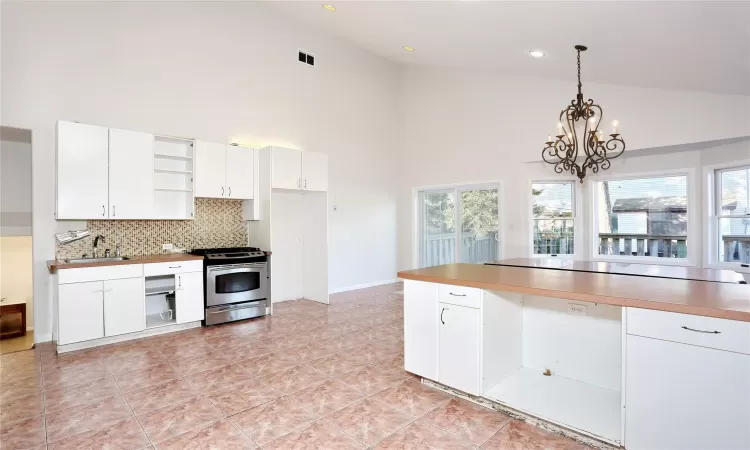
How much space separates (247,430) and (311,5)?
491 centimetres

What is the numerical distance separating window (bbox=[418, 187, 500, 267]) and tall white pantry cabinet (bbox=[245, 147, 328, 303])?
245 cm

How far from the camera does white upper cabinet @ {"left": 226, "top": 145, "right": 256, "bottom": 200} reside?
4.99 metres

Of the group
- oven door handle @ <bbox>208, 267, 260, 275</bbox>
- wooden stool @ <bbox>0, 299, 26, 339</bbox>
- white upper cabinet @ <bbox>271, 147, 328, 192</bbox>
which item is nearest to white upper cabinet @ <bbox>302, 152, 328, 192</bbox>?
white upper cabinet @ <bbox>271, 147, 328, 192</bbox>

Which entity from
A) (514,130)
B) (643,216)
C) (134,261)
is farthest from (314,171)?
(643,216)

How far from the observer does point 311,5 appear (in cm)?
502

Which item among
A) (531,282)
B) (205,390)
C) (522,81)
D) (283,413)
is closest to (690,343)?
(531,282)

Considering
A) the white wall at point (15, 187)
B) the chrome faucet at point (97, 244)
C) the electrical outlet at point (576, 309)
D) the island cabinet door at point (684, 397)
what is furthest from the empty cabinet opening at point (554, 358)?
the white wall at point (15, 187)

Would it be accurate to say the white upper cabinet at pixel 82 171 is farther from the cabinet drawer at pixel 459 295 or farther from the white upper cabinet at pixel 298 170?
the cabinet drawer at pixel 459 295

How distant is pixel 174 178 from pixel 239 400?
3.17 m

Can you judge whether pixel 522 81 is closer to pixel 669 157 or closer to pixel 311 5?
pixel 669 157

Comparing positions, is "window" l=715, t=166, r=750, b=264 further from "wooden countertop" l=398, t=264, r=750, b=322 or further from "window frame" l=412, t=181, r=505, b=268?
"wooden countertop" l=398, t=264, r=750, b=322

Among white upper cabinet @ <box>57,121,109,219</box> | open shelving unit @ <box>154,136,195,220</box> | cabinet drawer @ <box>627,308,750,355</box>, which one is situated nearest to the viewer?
cabinet drawer @ <box>627,308,750,355</box>

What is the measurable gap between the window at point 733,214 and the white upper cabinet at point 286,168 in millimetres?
5320

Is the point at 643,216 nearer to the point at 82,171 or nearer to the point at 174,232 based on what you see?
the point at 174,232
